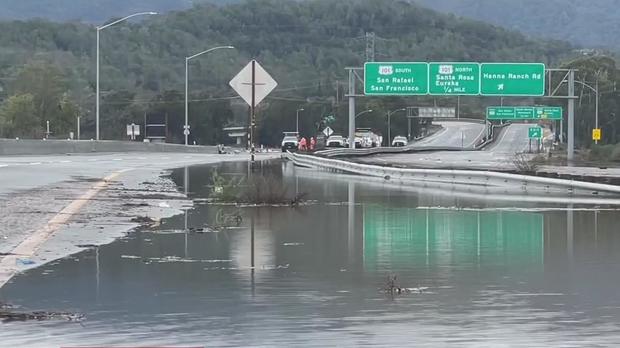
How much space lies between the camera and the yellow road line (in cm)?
1178

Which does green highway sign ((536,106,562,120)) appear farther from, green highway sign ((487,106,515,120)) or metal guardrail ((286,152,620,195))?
metal guardrail ((286,152,620,195))

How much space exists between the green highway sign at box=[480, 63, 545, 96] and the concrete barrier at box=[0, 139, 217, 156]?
75.1 ft

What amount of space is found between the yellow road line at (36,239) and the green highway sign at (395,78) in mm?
43370

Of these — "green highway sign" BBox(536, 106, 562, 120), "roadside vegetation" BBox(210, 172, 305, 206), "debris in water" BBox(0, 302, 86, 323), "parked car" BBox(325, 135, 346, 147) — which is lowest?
"debris in water" BBox(0, 302, 86, 323)

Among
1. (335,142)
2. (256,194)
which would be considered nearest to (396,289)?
(256,194)

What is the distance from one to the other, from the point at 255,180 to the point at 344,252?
9.63 m

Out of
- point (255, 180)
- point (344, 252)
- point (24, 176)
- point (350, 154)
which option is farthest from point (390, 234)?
point (350, 154)

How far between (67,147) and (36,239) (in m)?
47.5

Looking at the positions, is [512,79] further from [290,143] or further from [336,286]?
[336,286]

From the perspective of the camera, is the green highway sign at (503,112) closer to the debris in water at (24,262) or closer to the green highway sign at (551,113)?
the green highway sign at (551,113)

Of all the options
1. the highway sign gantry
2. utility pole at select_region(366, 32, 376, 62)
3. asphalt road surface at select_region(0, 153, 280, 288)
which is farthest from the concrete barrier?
utility pole at select_region(366, 32, 376, 62)

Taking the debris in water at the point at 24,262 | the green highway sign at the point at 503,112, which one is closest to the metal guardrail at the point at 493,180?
the debris in water at the point at 24,262

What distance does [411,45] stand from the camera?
592ft

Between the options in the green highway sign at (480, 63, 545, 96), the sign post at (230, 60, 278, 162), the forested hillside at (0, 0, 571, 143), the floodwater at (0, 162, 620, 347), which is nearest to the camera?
the floodwater at (0, 162, 620, 347)
